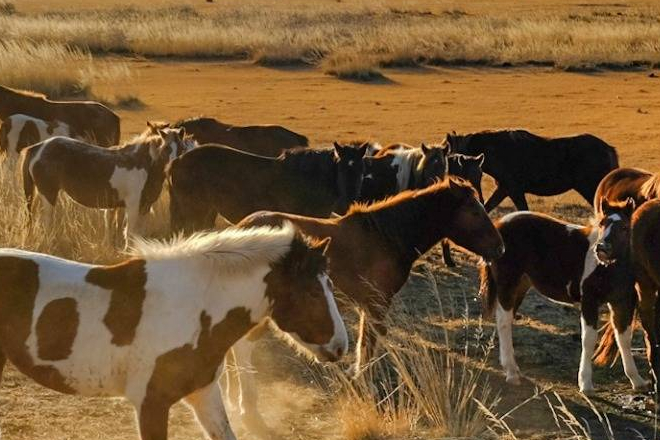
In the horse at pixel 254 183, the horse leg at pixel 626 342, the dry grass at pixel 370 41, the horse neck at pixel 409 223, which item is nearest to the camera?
the horse leg at pixel 626 342

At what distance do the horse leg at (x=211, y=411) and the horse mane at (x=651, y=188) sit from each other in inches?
212

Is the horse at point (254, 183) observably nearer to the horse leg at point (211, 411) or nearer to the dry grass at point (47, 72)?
the horse leg at point (211, 411)

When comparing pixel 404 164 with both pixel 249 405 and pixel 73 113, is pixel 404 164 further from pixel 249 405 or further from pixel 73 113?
pixel 73 113

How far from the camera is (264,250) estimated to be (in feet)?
19.9

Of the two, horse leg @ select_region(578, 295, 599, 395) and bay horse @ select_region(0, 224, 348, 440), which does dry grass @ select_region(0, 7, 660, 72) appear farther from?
bay horse @ select_region(0, 224, 348, 440)

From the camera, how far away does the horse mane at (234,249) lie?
6062 millimetres

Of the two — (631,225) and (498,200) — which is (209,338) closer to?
(631,225)

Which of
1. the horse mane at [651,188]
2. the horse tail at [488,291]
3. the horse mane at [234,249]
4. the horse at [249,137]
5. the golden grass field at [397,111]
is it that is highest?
the horse mane at [234,249]

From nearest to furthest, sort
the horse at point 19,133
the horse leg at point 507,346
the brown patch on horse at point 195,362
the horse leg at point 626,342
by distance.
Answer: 1. the brown patch on horse at point 195,362
2. the horse leg at point 626,342
3. the horse leg at point 507,346
4. the horse at point 19,133

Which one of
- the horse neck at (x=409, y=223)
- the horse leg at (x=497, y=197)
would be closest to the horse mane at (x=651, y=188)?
the horse neck at (x=409, y=223)

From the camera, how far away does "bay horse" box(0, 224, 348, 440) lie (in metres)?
5.98

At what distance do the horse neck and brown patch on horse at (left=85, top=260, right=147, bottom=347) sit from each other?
9.78 feet

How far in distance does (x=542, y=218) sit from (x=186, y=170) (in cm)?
410

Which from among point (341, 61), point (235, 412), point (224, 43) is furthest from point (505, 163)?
point (224, 43)
